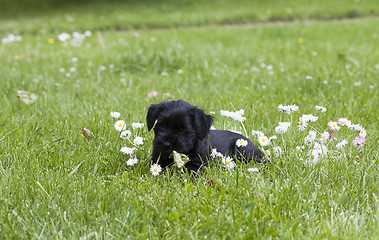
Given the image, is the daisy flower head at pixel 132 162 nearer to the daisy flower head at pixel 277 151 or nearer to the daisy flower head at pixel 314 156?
the daisy flower head at pixel 277 151

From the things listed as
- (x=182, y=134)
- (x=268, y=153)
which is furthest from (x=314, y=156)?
(x=182, y=134)

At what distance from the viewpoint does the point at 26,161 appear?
3.31 m

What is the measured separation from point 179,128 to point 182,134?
6cm

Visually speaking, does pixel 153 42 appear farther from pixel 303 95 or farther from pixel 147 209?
pixel 147 209

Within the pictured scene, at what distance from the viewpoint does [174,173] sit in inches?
126

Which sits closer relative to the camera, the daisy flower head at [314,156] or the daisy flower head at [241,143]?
the daisy flower head at [314,156]

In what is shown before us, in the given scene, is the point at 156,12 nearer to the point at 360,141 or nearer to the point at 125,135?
the point at 125,135

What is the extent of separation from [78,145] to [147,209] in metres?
1.21

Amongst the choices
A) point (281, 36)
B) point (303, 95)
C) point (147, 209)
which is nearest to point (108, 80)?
point (303, 95)

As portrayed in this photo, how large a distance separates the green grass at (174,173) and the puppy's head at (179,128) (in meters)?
0.26

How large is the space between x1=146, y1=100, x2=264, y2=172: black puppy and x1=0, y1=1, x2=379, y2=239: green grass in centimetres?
23

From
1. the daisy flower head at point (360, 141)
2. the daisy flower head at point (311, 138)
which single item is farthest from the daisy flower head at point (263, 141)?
the daisy flower head at point (360, 141)

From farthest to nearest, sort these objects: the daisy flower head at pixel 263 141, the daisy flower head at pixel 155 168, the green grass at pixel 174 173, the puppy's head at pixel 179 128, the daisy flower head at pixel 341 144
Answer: the daisy flower head at pixel 263 141 → the daisy flower head at pixel 341 144 → the puppy's head at pixel 179 128 → the daisy flower head at pixel 155 168 → the green grass at pixel 174 173

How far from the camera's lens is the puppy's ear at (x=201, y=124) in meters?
3.32
